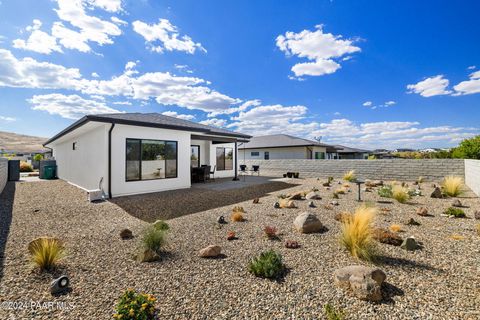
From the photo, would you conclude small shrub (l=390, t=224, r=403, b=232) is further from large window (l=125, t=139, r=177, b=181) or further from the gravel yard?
large window (l=125, t=139, r=177, b=181)

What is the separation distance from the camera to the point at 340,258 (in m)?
3.28

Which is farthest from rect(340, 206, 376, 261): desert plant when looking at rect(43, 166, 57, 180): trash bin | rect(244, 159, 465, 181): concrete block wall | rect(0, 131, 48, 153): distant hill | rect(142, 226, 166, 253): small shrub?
rect(0, 131, 48, 153): distant hill

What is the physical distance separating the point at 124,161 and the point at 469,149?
693 inches

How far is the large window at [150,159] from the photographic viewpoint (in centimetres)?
839

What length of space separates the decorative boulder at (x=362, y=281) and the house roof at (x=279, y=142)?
70.3 feet

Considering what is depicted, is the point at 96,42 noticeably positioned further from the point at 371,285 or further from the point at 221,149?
the point at 371,285

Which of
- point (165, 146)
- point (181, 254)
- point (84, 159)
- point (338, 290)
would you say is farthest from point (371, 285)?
point (84, 159)

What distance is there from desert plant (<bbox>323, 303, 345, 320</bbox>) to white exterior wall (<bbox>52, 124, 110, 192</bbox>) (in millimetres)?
8318

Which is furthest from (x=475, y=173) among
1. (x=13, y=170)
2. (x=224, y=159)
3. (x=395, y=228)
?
(x=13, y=170)

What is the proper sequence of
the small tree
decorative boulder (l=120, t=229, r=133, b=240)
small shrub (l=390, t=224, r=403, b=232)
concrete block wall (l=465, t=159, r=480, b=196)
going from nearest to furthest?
1. decorative boulder (l=120, t=229, r=133, b=240)
2. small shrub (l=390, t=224, r=403, b=232)
3. concrete block wall (l=465, t=159, r=480, b=196)
4. the small tree

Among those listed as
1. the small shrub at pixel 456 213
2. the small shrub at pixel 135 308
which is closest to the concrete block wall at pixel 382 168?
the small shrub at pixel 456 213

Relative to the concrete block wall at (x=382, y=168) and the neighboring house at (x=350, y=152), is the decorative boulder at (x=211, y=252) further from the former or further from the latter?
the neighboring house at (x=350, y=152)

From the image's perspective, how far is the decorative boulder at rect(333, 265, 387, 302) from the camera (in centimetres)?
231

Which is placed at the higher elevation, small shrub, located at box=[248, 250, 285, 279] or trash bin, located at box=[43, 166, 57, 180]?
trash bin, located at box=[43, 166, 57, 180]
